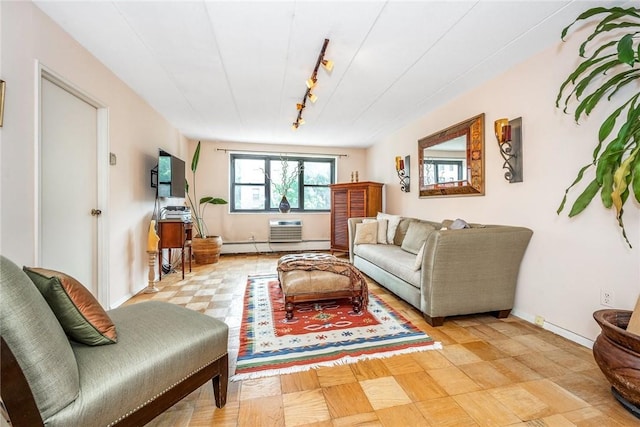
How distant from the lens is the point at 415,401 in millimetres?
1396

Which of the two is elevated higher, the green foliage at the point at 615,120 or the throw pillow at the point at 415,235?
the green foliage at the point at 615,120

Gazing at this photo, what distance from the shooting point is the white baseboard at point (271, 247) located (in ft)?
17.6

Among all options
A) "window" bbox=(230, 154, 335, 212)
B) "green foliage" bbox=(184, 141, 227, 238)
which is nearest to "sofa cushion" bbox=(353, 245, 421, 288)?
"window" bbox=(230, 154, 335, 212)

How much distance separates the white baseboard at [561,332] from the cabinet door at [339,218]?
285 centimetres

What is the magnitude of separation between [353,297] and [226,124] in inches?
129

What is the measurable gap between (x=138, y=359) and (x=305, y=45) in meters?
2.24

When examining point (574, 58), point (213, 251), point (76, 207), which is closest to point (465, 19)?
point (574, 58)

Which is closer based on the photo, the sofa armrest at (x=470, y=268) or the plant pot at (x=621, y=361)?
the plant pot at (x=621, y=361)

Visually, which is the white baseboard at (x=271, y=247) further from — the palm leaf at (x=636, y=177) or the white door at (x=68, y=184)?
the palm leaf at (x=636, y=177)

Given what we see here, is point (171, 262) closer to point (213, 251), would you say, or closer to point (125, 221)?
point (213, 251)

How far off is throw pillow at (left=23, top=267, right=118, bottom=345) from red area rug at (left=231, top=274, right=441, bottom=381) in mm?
792

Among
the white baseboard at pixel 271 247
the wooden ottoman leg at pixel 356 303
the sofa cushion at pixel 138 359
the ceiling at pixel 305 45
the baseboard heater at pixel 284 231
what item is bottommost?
the wooden ottoman leg at pixel 356 303

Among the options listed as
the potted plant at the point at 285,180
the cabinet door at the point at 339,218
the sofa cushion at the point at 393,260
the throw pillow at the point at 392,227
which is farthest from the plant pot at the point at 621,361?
the potted plant at the point at 285,180

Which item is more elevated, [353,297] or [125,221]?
[125,221]
